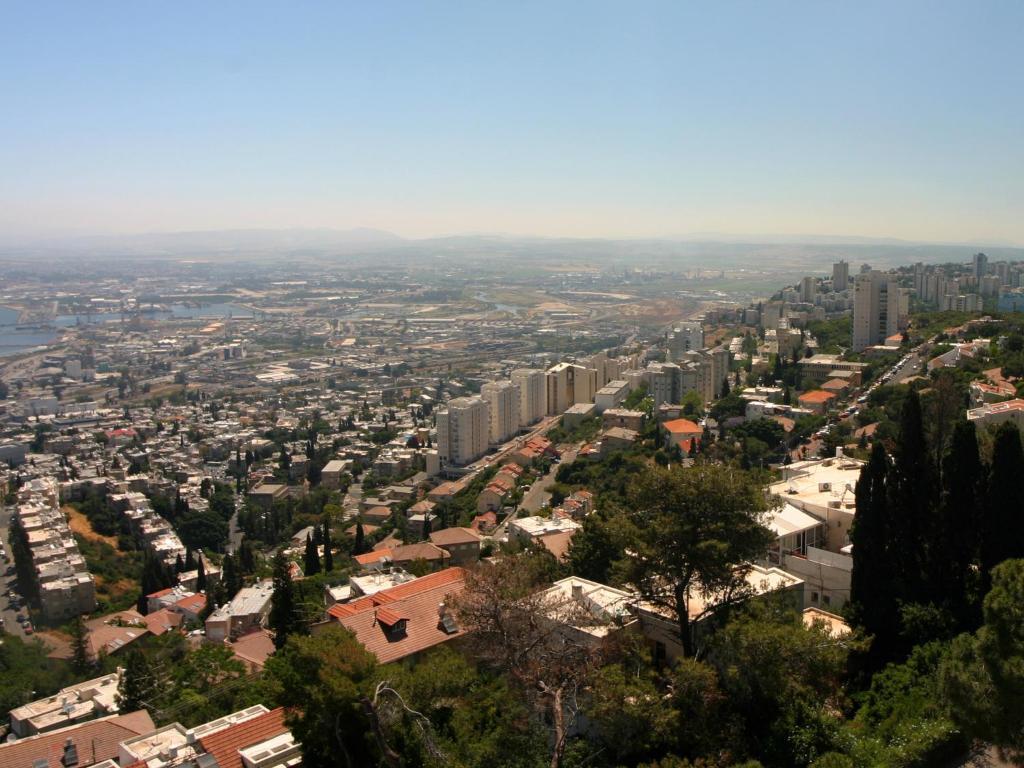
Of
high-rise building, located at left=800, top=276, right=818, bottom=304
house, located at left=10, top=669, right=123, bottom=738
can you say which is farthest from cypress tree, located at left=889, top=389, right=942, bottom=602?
high-rise building, located at left=800, top=276, right=818, bottom=304

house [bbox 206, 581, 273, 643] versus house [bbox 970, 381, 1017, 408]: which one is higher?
house [bbox 970, 381, 1017, 408]

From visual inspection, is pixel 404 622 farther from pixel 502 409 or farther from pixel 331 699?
pixel 502 409

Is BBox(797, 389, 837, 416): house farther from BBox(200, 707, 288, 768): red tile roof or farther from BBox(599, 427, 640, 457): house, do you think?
BBox(200, 707, 288, 768): red tile roof

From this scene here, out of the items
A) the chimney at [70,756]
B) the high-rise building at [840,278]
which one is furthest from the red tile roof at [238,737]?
the high-rise building at [840,278]

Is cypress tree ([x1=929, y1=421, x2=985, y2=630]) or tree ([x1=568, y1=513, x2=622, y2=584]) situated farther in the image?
tree ([x1=568, y1=513, x2=622, y2=584])

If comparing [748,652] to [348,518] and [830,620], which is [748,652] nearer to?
[830,620]

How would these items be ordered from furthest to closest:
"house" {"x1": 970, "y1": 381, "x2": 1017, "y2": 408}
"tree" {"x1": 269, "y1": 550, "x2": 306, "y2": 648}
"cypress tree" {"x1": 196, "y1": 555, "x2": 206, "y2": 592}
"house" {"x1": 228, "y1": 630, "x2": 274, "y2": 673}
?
"cypress tree" {"x1": 196, "y1": 555, "x2": 206, "y2": 592} → "house" {"x1": 970, "y1": 381, "x2": 1017, "y2": 408} → "house" {"x1": 228, "y1": 630, "x2": 274, "y2": 673} → "tree" {"x1": 269, "y1": 550, "x2": 306, "y2": 648}

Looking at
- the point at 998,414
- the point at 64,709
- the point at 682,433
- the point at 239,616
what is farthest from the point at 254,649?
the point at 682,433
